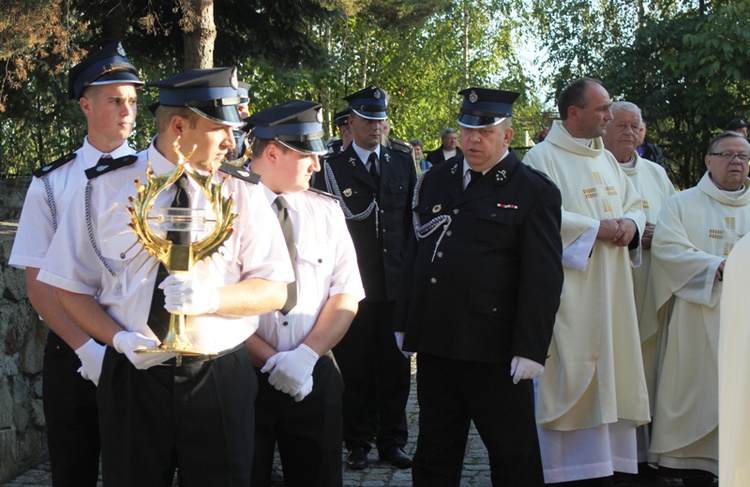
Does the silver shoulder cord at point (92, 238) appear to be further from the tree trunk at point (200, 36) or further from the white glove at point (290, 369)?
the tree trunk at point (200, 36)

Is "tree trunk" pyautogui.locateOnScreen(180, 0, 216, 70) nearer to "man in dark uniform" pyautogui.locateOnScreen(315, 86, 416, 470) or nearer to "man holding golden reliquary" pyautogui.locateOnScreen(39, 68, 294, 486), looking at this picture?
"man in dark uniform" pyautogui.locateOnScreen(315, 86, 416, 470)

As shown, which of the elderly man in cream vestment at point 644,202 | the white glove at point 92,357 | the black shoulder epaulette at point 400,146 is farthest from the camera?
Result: the black shoulder epaulette at point 400,146

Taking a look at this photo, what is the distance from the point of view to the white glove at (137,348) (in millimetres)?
2756

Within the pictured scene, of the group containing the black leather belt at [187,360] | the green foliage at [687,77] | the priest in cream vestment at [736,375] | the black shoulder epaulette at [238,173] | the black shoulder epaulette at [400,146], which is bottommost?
the black leather belt at [187,360]

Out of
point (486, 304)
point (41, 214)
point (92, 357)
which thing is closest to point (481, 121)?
point (486, 304)

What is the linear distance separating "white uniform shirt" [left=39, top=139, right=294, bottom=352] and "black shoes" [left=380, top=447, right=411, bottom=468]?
9.92 feet

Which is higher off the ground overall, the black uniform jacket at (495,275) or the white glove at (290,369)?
the black uniform jacket at (495,275)

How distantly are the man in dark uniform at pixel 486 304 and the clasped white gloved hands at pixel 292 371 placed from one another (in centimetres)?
93

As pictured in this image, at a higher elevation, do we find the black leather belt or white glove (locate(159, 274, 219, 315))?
white glove (locate(159, 274, 219, 315))

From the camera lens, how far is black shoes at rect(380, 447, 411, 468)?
19.3ft

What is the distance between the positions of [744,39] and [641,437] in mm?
9644

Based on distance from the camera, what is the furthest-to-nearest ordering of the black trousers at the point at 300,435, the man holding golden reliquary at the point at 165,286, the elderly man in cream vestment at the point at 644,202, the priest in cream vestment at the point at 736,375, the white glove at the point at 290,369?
the elderly man in cream vestment at the point at 644,202, the black trousers at the point at 300,435, the white glove at the point at 290,369, the man holding golden reliquary at the point at 165,286, the priest in cream vestment at the point at 736,375

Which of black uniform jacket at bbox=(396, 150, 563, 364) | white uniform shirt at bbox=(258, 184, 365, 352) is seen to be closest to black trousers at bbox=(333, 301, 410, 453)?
black uniform jacket at bbox=(396, 150, 563, 364)

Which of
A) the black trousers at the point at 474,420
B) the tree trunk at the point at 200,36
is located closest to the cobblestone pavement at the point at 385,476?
the black trousers at the point at 474,420
